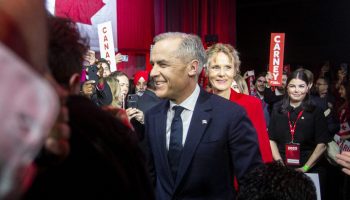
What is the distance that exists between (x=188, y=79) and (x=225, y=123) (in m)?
0.28

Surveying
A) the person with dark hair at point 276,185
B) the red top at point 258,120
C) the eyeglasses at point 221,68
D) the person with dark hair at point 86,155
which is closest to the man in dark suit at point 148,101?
the eyeglasses at point 221,68

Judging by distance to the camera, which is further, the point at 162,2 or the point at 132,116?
the point at 162,2

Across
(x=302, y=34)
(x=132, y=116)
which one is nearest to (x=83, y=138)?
(x=132, y=116)

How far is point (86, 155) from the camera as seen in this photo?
67cm

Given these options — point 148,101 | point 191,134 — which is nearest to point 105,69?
point 148,101

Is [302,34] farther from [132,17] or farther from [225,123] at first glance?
[225,123]

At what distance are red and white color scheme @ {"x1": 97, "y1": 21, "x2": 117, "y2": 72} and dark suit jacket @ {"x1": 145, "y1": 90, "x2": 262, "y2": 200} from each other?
2606mm

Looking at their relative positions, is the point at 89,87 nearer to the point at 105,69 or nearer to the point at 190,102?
the point at 190,102

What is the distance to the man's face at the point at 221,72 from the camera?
2775 millimetres

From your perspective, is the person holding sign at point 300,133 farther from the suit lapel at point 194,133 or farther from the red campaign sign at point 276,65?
the suit lapel at point 194,133

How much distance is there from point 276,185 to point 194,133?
1.93 ft

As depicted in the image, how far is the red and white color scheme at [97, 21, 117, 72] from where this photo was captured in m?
4.40

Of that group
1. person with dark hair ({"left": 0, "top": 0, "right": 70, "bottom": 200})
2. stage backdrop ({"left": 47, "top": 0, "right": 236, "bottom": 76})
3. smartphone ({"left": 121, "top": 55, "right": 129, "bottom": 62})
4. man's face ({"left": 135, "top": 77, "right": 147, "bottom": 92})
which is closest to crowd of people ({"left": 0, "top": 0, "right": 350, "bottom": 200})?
person with dark hair ({"left": 0, "top": 0, "right": 70, "bottom": 200})

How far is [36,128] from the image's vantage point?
0.35 meters
